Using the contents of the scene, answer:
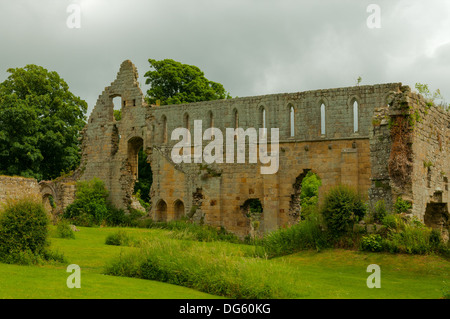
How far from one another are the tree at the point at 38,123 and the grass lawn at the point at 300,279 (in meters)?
21.5

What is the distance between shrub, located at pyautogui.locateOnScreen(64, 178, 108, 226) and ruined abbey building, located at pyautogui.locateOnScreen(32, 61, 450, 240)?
811 mm

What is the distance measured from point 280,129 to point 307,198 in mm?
13973

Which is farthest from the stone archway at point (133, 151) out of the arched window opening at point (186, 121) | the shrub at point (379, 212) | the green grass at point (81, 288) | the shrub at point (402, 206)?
the shrub at point (402, 206)

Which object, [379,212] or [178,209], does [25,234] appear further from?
[178,209]

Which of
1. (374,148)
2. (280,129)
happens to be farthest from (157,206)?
(374,148)

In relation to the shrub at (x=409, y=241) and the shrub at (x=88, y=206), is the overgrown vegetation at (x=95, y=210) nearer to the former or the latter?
the shrub at (x=88, y=206)

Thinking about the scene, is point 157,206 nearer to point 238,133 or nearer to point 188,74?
point 238,133

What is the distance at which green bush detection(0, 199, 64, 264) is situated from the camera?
45.0ft

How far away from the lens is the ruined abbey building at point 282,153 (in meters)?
17.1

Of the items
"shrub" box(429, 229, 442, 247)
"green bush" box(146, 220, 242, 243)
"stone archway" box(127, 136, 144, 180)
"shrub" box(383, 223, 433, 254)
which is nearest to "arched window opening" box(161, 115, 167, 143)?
"stone archway" box(127, 136, 144, 180)

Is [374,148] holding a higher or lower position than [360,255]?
higher

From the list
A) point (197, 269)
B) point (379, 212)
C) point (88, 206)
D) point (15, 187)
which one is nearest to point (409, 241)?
point (379, 212)

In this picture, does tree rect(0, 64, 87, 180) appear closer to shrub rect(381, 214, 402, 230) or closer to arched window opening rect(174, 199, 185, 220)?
arched window opening rect(174, 199, 185, 220)

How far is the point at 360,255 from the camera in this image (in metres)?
14.9
